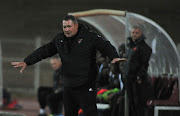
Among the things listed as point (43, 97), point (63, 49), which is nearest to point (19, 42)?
point (43, 97)

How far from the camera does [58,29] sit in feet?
91.1

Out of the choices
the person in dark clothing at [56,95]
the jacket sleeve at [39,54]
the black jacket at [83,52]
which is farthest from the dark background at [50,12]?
the black jacket at [83,52]

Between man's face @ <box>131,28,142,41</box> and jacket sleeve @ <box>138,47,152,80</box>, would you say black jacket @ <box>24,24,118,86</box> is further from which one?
man's face @ <box>131,28,142,41</box>

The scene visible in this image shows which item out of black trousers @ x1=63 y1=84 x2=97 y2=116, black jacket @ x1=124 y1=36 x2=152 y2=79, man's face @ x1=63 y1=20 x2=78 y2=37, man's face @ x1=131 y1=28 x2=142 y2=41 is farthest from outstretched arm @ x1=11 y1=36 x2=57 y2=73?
man's face @ x1=131 y1=28 x2=142 y2=41

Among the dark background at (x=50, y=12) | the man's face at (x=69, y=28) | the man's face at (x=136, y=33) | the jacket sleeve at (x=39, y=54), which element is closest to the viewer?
the man's face at (x=69, y=28)

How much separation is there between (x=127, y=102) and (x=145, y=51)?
945 millimetres

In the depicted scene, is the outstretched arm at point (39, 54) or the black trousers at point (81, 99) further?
the outstretched arm at point (39, 54)

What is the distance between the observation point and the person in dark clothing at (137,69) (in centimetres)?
845

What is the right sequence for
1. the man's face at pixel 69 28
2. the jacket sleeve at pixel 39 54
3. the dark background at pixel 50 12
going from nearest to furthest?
the man's face at pixel 69 28
the jacket sleeve at pixel 39 54
the dark background at pixel 50 12

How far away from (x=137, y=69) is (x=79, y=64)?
2.22 metres

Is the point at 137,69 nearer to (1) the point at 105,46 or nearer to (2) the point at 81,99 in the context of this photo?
(1) the point at 105,46

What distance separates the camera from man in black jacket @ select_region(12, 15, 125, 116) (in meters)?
6.46

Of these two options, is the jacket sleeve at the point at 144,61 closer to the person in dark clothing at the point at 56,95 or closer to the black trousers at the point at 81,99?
the black trousers at the point at 81,99

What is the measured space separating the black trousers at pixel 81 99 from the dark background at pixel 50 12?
20.3 m
